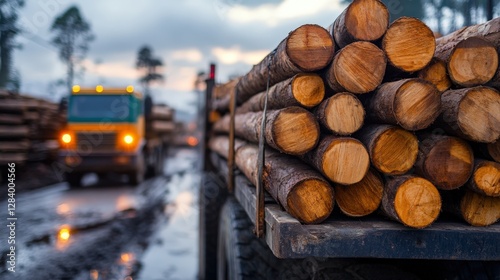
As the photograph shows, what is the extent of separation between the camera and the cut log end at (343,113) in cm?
196

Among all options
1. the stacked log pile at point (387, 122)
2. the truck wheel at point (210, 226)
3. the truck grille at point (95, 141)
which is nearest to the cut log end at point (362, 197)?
the stacked log pile at point (387, 122)

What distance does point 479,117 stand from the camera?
186cm

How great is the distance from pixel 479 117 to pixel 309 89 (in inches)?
31.5

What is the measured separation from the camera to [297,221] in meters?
1.82

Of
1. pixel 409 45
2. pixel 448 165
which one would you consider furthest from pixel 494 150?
pixel 409 45

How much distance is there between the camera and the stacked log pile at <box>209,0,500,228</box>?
186 cm

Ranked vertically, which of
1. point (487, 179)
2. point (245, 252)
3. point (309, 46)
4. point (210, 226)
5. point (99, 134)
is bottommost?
point (210, 226)

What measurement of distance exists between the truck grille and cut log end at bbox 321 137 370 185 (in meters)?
11.2

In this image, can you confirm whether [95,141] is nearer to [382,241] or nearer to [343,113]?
[343,113]

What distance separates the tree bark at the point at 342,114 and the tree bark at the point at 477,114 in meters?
0.43

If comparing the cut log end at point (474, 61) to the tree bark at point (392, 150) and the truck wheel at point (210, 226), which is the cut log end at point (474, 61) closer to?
the tree bark at point (392, 150)

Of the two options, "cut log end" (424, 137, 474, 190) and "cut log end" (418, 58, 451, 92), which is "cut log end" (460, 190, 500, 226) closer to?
"cut log end" (424, 137, 474, 190)

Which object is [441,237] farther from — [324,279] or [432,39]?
[432,39]

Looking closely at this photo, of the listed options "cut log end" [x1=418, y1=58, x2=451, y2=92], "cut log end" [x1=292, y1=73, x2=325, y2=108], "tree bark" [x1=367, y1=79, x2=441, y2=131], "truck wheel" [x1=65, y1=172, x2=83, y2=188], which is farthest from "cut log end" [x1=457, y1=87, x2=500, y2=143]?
"truck wheel" [x1=65, y1=172, x2=83, y2=188]
